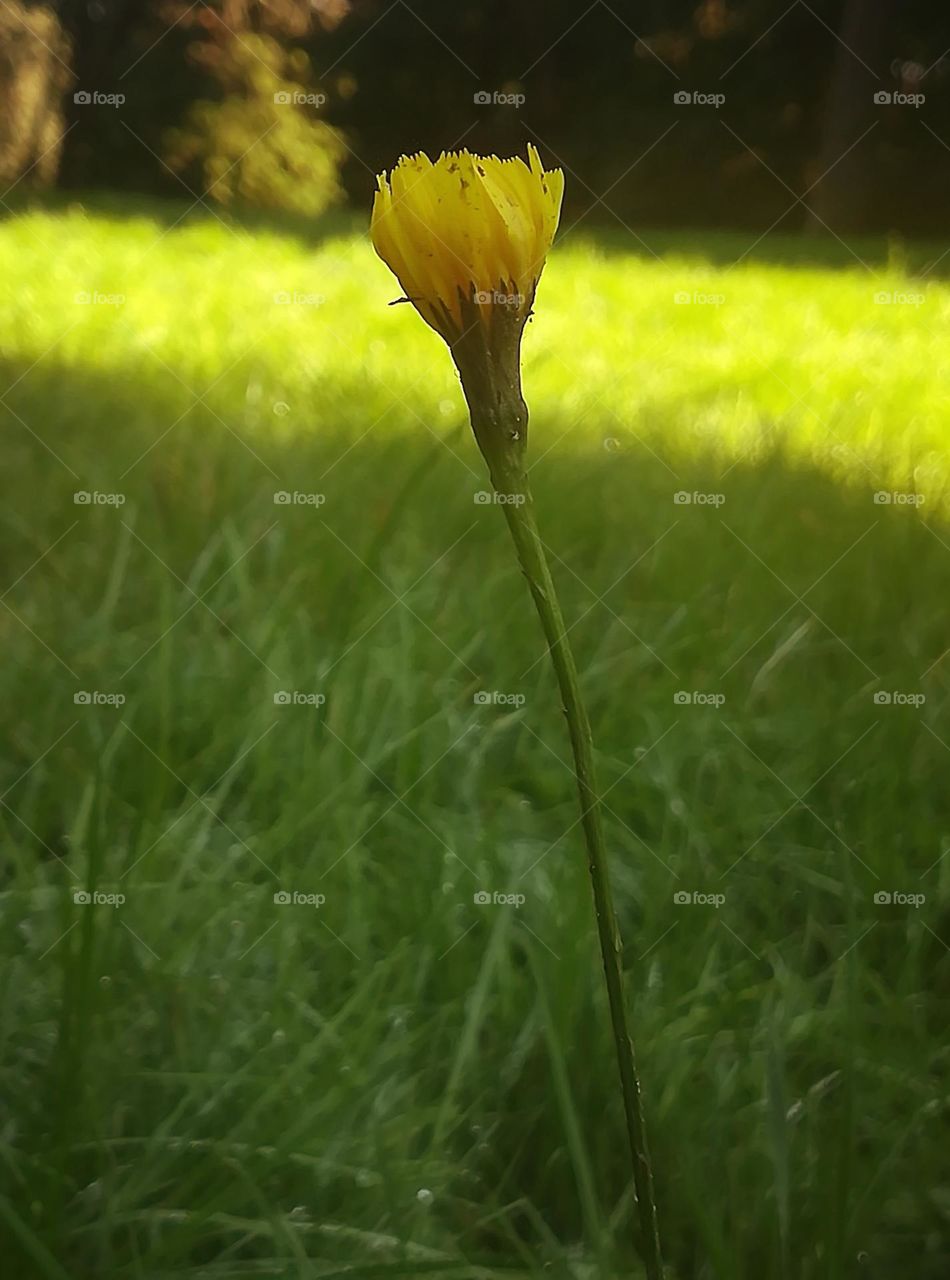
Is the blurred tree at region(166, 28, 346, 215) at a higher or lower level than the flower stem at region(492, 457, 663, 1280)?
higher

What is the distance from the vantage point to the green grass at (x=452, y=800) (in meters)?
0.52

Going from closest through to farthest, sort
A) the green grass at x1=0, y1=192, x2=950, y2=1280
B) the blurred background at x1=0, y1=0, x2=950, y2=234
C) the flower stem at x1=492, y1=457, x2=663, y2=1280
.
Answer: the flower stem at x1=492, y1=457, x2=663, y2=1280, the green grass at x1=0, y1=192, x2=950, y2=1280, the blurred background at x1=0, y1=0, x2=950, y2=234

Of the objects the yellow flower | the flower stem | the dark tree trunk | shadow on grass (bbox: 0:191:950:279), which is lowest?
the flower stem

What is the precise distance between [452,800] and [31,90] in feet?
2.85

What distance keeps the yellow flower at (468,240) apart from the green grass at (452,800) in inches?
12.2

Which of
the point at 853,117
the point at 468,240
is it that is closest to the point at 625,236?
the point at 853,117

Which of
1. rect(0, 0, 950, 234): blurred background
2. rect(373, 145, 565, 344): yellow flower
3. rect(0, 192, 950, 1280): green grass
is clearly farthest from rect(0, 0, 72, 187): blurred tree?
rect(373, 145, 565, 344): yellow flower

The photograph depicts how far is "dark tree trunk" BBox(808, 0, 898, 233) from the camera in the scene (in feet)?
3.31

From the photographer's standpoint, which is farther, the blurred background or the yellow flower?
the blurred background

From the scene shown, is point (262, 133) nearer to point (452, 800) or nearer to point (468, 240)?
point (452, 800)

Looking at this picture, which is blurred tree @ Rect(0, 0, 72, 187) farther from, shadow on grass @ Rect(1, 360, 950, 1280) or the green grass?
shadow on grass @ Rect(1, 360, 950, 1280)

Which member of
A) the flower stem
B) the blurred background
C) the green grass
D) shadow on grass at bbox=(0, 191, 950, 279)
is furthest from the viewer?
shadow on grass at bbox=(0, 191, 950, 279)

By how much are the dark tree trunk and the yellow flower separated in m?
0.82

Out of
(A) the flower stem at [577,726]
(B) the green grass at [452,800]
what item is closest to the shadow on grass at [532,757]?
(B) the green grass at [452,800]
